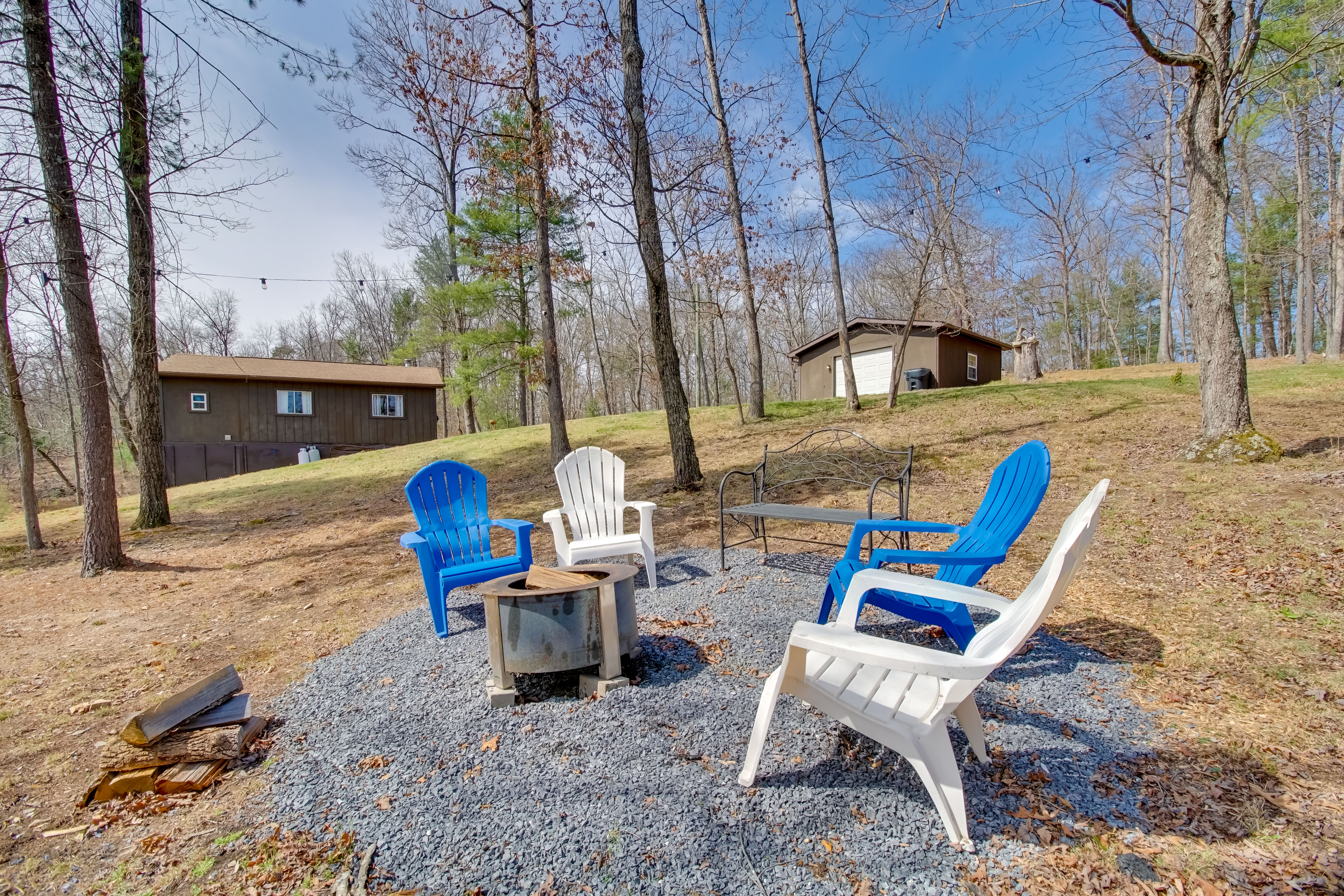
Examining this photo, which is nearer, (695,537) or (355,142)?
(695,537)

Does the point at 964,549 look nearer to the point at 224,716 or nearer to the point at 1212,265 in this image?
the point at 224,716

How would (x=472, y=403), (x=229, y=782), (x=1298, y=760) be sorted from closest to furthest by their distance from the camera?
(x=1298, y=760)
(x=229, y=782)
(x=472, y=403)

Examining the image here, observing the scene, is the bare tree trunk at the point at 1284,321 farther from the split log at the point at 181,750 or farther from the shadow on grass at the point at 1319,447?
the split log at the point at 181,750

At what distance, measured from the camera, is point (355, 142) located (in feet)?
51.9

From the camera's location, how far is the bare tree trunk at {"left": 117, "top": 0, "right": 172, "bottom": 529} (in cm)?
348

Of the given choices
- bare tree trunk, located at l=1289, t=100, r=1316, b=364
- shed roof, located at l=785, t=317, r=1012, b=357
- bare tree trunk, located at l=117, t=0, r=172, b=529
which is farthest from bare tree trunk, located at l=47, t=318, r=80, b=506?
bare tree trunk, located at l=1289, t=100, r=1316, b=364

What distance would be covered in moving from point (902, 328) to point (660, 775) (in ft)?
53.2

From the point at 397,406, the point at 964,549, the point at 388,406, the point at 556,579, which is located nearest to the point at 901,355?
the point at 964,549

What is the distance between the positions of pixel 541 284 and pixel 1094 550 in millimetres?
7993

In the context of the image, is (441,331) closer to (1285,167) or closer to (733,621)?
(733,621)

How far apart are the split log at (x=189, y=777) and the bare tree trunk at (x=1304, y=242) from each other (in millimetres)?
18093

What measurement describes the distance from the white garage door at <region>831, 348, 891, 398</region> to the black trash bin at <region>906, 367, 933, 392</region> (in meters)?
0.65

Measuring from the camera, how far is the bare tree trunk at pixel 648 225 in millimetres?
6418

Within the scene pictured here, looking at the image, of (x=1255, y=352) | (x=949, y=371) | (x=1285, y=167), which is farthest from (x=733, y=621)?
(x=1255, y=352)
